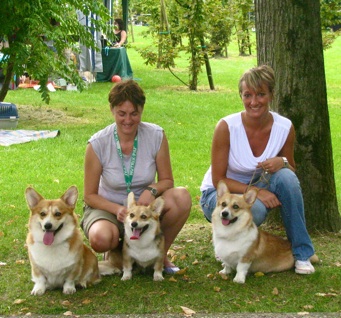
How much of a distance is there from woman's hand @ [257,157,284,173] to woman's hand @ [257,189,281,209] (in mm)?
166

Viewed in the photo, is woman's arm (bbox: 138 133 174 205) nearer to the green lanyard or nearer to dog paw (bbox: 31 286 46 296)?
the green lanyard

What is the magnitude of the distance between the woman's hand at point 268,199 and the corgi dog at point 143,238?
731 millimetres

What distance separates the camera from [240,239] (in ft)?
15.2

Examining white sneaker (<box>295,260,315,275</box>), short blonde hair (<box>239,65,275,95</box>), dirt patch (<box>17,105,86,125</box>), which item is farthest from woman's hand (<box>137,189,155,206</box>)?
dirt patch (<box>17,105,86,125</box>)

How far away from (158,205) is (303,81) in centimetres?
184

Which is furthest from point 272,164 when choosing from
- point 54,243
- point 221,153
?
point 54,243

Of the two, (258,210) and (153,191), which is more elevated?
(153,191)

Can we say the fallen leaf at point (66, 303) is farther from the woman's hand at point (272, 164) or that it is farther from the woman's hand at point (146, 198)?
the woman's hand at point (272, 164)

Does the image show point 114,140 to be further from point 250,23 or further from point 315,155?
point 250,23

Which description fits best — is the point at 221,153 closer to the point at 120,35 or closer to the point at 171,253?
the point at 171,253

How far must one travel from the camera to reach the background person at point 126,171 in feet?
15.4

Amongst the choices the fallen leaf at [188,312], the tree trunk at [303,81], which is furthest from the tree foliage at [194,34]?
the fallen leaf at [188,312]

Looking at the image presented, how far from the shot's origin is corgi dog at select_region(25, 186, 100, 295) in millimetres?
4316

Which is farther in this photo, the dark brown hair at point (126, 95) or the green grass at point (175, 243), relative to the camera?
the dark brown hair at point (126, 95)
